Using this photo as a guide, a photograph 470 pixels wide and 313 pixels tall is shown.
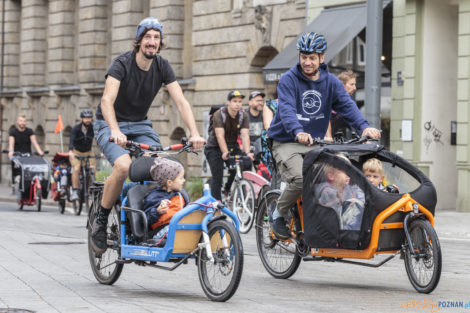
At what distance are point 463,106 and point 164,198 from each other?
11789 mm

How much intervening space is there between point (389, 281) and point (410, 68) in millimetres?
11484

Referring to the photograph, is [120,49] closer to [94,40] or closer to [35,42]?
[94,40]

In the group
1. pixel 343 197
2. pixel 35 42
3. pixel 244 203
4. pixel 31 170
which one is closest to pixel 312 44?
pixel 343 197

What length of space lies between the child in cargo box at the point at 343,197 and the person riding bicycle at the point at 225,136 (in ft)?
21.7

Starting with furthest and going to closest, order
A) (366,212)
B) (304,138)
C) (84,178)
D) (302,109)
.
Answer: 1. (84,178)
2. (302,109)
3. (304,138)
4. (366,212)

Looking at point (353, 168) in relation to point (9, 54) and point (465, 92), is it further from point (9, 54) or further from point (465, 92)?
point (9, 54)

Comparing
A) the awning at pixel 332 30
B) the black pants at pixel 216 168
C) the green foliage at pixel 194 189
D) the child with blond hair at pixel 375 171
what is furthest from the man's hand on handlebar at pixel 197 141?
the green foliage at pixel 194 189

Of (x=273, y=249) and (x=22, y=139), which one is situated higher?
(x=22, y=139)

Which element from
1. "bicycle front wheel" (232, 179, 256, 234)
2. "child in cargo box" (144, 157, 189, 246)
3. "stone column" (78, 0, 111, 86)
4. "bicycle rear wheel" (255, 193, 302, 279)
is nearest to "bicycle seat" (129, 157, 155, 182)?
"child in cargo box" (144, 157, 189, 246)

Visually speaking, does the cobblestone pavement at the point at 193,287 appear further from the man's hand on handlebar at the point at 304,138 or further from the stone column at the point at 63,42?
the stone column at the point at 63,42

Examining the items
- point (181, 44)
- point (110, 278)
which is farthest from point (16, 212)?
point (110, 278)

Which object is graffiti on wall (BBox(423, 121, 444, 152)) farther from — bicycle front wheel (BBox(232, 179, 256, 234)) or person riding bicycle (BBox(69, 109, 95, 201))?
person riding bicycle (BBox(69, 109, 95, 201))

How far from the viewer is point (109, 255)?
8.53 metres

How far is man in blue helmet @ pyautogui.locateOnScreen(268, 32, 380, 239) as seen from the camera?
871cm
